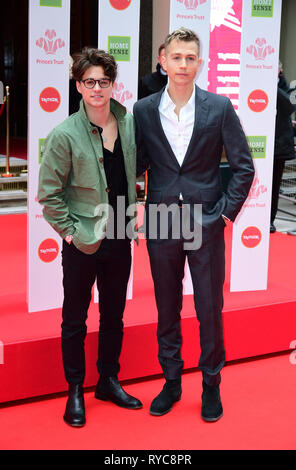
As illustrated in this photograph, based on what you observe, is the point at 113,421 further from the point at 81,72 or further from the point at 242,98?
the point at 242,98

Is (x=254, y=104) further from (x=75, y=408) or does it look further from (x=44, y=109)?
(x=75, y=408)

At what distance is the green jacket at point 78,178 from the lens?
8.29 ft

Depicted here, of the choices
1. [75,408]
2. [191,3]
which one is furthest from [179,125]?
[75,408]

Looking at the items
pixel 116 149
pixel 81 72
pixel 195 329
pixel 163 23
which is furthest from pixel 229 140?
pixel 163 23

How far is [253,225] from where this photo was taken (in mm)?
3885

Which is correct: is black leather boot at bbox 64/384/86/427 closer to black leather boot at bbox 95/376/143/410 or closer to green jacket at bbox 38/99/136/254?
black leather boot at bbox 95/376/143/410

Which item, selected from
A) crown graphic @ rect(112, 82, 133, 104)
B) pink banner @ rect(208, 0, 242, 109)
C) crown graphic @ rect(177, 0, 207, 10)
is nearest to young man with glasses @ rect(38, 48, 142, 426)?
crown graphic @ rect(112, 82, 133, 104)

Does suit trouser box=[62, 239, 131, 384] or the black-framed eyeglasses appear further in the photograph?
suit trouser box=[62, 239, 131, 384]

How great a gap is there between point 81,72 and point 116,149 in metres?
0.34

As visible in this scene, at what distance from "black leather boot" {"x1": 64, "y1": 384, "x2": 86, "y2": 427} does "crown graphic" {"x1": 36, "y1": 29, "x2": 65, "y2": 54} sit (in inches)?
64.4

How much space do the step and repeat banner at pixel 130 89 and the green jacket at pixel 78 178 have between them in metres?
0.71

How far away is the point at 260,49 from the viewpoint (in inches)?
144

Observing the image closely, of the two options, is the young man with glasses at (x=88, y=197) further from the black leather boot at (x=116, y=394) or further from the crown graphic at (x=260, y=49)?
the crown graphic at (x=260, y=49)

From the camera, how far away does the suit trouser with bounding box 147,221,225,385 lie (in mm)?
2746
